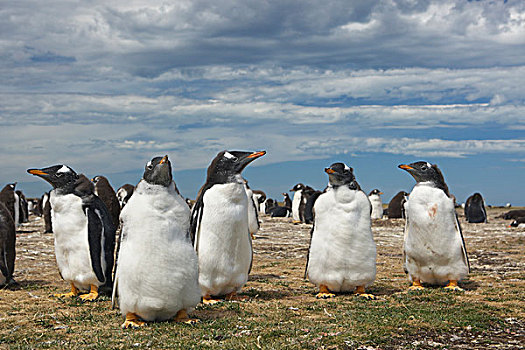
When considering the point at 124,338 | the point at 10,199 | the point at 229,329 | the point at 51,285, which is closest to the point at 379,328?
the point at 229,329

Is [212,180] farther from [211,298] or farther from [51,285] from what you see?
[51,285]

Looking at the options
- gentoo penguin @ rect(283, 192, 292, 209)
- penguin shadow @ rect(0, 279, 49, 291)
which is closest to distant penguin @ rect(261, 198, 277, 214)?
gentoo penguin @ rect(283, 192, 292, 209)

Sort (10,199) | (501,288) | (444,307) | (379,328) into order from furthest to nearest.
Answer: (10,199)
(501,288)
(444,307)
(379,328)

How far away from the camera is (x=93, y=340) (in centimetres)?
581

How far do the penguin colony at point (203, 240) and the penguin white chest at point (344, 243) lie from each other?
0.02 metres

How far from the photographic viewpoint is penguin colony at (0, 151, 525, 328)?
20.6 feet

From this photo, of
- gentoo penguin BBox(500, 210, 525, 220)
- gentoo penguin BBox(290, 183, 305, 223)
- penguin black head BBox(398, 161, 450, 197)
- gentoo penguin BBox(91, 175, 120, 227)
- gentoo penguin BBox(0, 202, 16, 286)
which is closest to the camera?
penguin black head BBox(398, 161, 450, 197)

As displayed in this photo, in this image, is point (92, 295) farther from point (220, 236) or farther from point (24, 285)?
point (24, 285)

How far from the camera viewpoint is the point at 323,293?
8.62 meters

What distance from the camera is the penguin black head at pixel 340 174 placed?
839cm

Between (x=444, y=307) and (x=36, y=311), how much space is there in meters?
5.56

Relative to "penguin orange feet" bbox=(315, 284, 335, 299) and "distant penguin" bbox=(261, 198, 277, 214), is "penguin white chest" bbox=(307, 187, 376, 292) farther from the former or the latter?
"distant penguin" bbox=(261, 198, 277, 214)

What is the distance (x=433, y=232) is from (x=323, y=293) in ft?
6.98

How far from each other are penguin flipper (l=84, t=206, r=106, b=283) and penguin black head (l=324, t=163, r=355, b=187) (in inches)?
139
